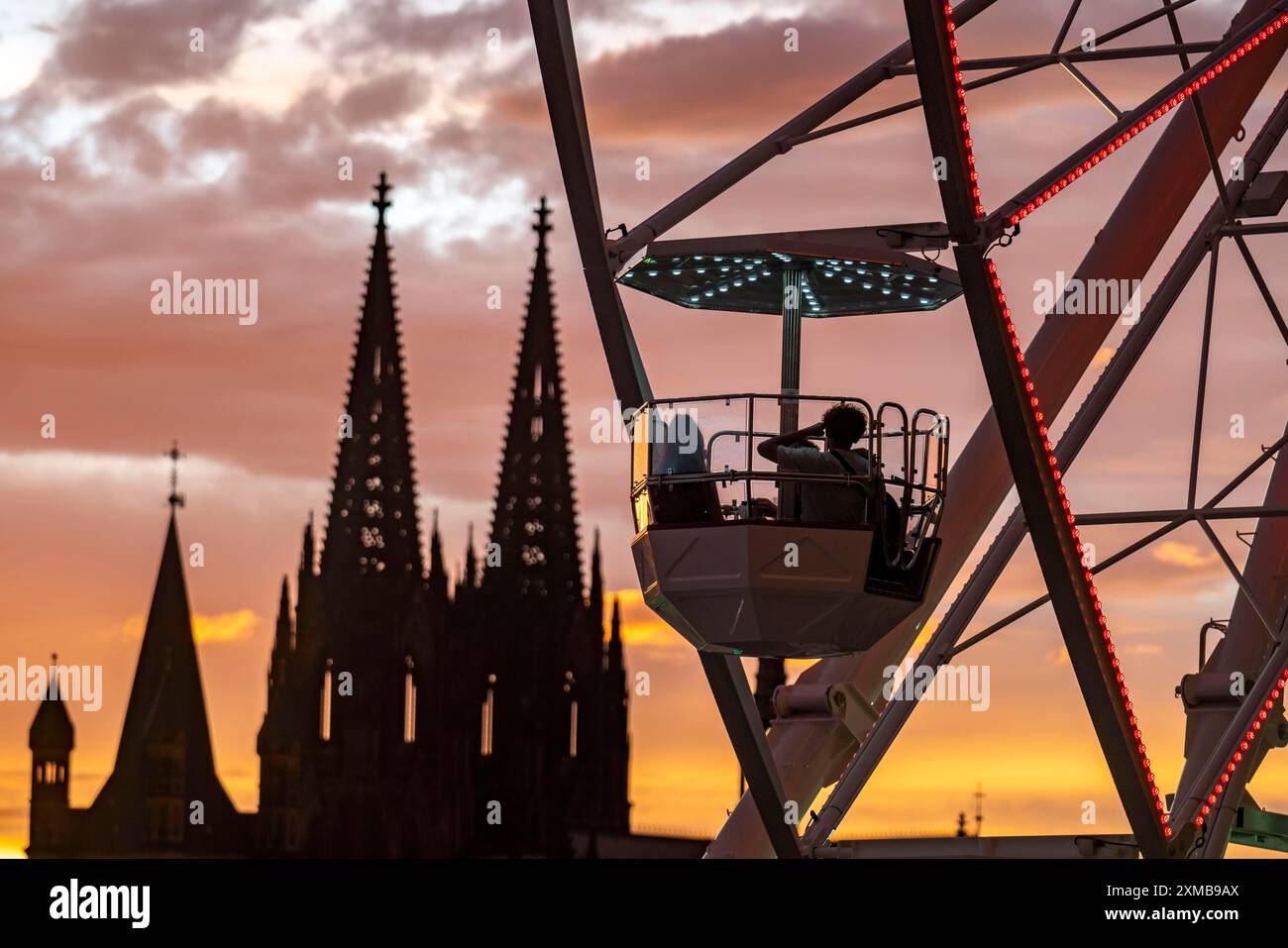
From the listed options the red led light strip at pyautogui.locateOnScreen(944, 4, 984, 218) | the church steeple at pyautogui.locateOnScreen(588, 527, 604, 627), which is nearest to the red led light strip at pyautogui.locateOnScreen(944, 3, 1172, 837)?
the red led light strip at pyautogui.locateOnScreen(944, 4, 984, 218)

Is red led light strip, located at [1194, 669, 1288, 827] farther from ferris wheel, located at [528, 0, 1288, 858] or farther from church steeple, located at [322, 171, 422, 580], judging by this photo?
church steeple, located at [322, 171, 422, 580]

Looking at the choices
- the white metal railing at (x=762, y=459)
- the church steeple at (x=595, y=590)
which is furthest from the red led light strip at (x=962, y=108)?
the church steeple at (x=595, y=590)

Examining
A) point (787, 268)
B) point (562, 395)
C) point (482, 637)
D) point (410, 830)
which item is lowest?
point (787, 268)

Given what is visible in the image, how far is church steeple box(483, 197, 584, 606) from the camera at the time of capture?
458 feet

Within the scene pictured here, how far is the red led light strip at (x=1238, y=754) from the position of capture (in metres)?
27.1

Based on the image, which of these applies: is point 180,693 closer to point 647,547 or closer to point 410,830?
point 410,830

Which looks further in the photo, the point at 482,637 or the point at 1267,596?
the point at 482,637

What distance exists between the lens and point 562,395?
142625 mm

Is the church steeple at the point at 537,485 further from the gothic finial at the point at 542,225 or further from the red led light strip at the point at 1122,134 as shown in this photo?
the red led light strip at the point at 1122,134

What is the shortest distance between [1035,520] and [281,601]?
379 feet

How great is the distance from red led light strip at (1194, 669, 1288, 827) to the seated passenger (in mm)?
7437
